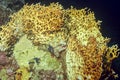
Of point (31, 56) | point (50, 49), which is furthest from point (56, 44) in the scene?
point (31, 56)

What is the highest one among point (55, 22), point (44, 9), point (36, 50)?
point (44, 9)

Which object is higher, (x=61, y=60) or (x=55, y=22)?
(x=55, y=22)

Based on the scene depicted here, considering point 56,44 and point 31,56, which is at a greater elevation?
point 56,44

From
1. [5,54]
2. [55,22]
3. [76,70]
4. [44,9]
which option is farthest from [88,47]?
[5,54]

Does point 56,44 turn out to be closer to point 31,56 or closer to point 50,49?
point 50,49

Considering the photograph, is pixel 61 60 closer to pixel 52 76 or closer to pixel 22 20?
pixel 52 76

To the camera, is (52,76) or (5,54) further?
(5,54)

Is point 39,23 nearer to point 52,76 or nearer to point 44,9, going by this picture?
point 44,9
